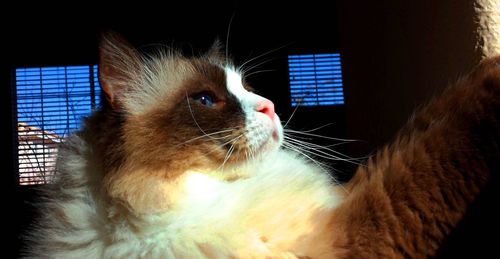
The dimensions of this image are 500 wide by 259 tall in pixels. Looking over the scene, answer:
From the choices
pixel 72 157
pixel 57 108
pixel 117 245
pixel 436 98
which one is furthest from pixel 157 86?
pixel 57 108

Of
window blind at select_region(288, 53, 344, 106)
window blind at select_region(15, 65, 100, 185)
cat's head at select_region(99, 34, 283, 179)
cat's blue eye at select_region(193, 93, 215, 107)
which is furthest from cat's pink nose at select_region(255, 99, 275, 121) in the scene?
window blind at select_region(15, 65, 100, 185)

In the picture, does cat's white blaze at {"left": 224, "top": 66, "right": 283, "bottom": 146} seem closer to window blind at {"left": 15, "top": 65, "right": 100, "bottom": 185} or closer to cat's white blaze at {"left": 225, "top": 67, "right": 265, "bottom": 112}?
cat's white blaze at {"left": 225, "top": 67, "right": 265, "bottom": 112}

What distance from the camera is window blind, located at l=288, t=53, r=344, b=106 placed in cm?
383

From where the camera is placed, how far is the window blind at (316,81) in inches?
151

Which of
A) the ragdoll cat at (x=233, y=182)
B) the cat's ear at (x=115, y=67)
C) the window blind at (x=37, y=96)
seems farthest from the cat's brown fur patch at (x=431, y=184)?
the window blind at (x=37, y=96)

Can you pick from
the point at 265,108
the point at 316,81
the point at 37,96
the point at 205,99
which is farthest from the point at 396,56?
the point at 37,96

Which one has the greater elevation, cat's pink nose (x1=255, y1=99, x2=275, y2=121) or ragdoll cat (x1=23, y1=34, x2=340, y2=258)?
cat's pink nose (x1=255, y1=99, x2=275, y2=121)

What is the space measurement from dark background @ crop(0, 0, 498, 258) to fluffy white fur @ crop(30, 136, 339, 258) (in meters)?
0.39

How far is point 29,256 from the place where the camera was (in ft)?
3.69

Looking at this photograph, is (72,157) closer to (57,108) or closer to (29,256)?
(29,256)

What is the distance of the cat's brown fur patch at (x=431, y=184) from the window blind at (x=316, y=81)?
2740 millimetres

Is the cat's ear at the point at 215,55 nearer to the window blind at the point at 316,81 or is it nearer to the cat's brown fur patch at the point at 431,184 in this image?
the cat's brown fur patch at the point at 431,184

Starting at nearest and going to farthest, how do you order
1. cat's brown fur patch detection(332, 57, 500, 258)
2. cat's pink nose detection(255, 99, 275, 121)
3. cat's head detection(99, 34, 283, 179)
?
cat's brown fur patch detection(332, 57, 500, 258), cat's head detection(99, 34, 283, 179), cat's pink nose detection(255, 99, 275, 121)

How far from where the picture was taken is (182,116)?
115 cm
